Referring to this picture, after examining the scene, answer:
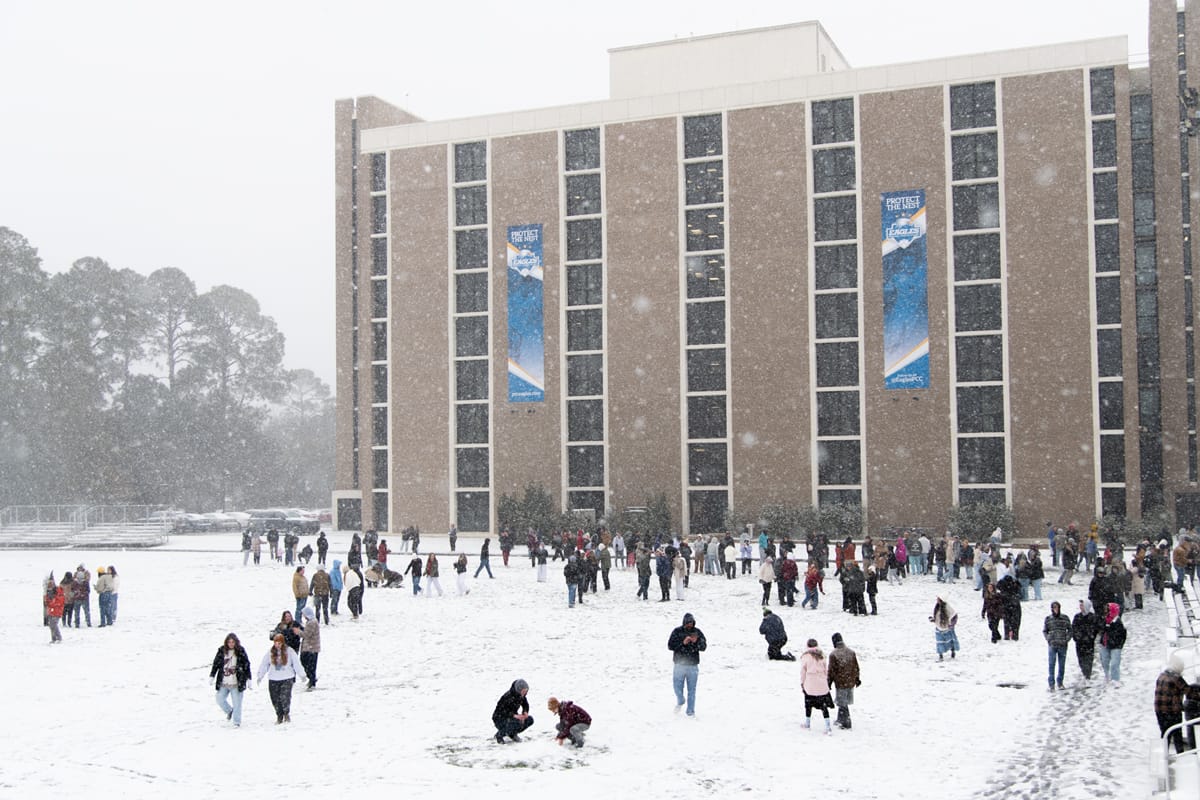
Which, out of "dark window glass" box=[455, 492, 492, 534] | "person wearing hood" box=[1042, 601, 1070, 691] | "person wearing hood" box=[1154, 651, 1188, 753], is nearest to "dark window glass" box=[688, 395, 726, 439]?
"dark window glass" box=[455, 492, 492, 534]

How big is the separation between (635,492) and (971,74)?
2397 centimetres

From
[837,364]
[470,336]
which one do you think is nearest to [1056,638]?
[837,364]

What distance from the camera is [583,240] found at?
57.8 meters

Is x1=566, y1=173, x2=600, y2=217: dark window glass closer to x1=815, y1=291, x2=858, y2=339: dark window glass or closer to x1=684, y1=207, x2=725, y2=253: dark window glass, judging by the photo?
x1=684, y1=207, x2=725, y2=253: dark window glass

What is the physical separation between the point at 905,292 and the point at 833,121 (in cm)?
870

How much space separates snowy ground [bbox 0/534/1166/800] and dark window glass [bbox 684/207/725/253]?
30.3 metres

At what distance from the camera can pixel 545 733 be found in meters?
15.5

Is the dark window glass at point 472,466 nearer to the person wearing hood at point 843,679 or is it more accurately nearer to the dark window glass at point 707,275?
the dark window glass at point 707,275

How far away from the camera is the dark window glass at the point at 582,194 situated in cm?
5775

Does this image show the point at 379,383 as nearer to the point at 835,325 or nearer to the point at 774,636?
the point at 835,325

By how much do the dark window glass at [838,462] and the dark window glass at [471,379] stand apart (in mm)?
17011

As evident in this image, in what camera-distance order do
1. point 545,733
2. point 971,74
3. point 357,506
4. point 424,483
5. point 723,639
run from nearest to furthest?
point 545,733, point 723,639, point 971,74, point 424,483, point 357,506

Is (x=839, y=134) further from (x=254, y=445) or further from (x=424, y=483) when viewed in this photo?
(x=254, y=445)

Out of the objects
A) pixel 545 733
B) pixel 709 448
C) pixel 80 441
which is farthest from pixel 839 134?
pixel 80 441
